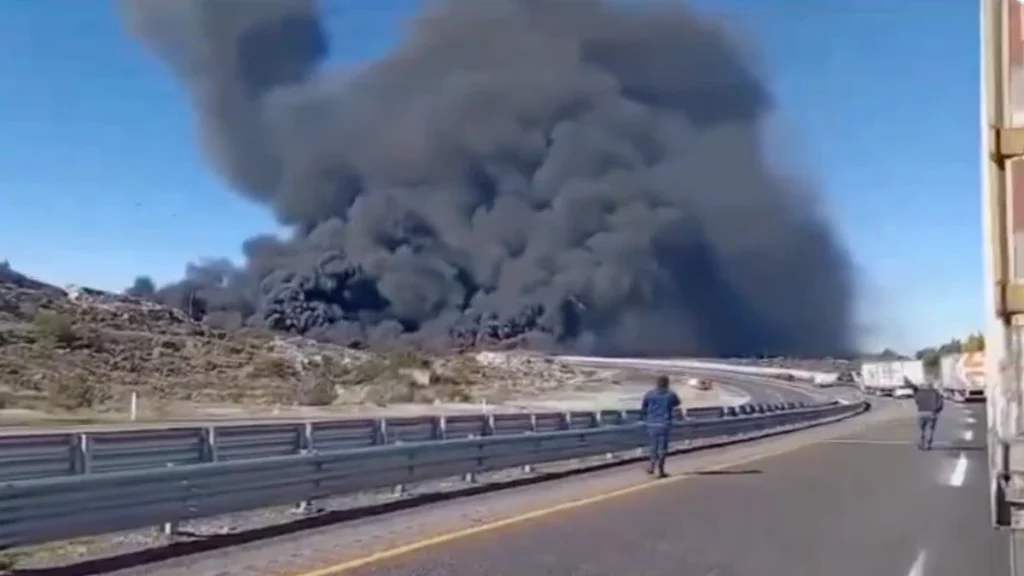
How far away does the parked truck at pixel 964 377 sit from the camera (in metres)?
37.5

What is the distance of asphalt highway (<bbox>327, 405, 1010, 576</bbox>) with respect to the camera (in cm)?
1081

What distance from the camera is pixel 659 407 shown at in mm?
21188

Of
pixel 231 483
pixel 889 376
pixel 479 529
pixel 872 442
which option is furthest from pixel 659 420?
pixel 889 376

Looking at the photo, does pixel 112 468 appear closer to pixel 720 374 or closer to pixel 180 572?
pixel 180 572

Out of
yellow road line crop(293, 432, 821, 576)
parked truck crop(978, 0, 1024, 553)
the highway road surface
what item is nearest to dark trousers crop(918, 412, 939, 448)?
the highway road surface

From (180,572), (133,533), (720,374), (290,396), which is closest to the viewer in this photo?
(180,572)

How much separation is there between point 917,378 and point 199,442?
2741 inches

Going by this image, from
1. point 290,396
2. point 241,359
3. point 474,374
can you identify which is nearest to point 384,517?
point 290,396

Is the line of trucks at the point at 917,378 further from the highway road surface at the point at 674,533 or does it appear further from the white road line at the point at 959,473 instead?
the highway road surface at the point at 674,533

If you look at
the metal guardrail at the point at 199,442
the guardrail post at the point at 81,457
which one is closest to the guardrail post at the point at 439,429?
the metal guardrail at the point at 199,442

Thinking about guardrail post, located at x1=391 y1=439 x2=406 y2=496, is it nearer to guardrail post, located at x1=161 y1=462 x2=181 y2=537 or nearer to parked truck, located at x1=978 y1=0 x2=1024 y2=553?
guardrail post, located at x1=161 y1=462 x2=181 y2=537

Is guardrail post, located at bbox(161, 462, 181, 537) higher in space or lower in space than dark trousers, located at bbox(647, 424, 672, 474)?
lower

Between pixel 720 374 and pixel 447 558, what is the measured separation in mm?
99327

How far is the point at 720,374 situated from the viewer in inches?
4289
